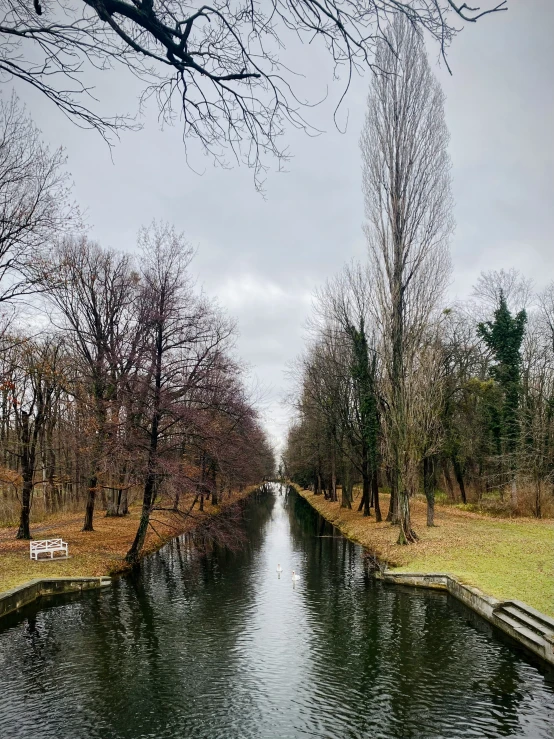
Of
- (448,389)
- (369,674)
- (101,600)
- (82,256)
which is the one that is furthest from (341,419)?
(369,674)

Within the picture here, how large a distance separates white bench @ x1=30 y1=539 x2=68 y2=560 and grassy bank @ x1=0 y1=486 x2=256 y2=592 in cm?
31

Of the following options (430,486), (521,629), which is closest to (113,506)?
(430,486)

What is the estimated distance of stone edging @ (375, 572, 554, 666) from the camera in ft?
35.0

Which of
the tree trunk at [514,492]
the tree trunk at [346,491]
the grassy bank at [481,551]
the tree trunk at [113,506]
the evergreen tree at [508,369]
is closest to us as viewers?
the grassy bank at [481,551]

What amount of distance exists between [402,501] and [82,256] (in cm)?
1952

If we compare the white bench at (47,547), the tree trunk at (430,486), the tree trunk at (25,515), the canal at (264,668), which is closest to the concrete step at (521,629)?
the canal at (264,668)

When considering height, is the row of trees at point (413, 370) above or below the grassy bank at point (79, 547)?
above

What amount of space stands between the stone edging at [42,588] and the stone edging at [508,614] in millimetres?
9941

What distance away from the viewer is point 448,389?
28078 millimetres

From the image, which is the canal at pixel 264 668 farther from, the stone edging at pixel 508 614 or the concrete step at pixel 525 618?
the concrete step at pixel 525 618

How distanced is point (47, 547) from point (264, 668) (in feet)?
37.2

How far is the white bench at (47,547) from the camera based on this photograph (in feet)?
60.6

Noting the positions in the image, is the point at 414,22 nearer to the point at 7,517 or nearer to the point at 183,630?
the point at 183,630

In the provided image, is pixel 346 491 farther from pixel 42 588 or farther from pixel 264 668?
pixel 264 668
